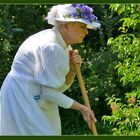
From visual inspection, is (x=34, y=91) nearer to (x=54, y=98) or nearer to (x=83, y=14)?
(x=54, y=98)

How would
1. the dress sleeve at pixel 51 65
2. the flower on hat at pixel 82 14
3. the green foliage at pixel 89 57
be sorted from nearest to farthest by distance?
the dress sleeve at pixel 51 65, the flower on hat at pixel 82 14, the green foliage at pixel 89 57

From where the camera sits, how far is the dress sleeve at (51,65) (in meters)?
2.19

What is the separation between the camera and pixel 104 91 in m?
6.15

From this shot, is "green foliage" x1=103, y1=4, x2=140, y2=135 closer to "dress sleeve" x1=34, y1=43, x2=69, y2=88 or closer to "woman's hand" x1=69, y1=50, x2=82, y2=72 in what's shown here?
"woman's hand" x1=69, y1=50, x2=82, y2=72

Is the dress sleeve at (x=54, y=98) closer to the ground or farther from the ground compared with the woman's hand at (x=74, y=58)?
closer to the ground

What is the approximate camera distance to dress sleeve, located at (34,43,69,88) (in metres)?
2.19

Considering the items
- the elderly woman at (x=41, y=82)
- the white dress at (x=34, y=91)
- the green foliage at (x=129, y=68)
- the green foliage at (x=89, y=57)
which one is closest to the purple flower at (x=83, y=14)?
the elderly woman at (x=41, y=82)

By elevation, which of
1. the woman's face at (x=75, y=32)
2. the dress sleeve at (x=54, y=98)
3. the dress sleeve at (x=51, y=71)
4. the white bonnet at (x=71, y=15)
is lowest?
the dress sleeve at (x=54, y=98)

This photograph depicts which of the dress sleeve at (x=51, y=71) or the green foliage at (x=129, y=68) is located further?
the green foliage at (x=129, y=68)

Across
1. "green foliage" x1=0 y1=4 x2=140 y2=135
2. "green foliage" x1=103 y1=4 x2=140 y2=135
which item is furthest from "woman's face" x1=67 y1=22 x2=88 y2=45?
"green foliage" x1=0 y1=4 x2=140 y2=135

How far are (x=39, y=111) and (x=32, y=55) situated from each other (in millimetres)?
242

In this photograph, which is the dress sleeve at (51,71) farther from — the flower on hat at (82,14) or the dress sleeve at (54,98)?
the flower on hat at (82,14)

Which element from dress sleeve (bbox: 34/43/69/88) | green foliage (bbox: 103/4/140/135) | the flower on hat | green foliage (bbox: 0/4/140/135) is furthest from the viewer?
green foliage (bbox: 0/4/140/135)

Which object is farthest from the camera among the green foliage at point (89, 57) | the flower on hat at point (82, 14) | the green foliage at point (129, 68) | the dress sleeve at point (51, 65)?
the green foliage at point (89, 57)
